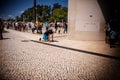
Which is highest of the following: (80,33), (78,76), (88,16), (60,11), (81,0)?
(60,11)

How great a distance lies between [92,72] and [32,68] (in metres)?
2.11

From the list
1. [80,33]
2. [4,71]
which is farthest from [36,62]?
[80,33]

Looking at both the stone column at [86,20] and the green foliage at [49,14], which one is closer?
the stone column at [86,20]

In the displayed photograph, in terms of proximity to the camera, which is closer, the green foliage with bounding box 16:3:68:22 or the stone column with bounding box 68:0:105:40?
the stone column with bounding box 68:0:105:40

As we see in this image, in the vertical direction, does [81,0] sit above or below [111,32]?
above

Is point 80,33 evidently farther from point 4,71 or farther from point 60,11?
point 60,11

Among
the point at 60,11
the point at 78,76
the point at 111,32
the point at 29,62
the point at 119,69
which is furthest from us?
the point at 60,11

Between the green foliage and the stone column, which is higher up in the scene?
the green foliage

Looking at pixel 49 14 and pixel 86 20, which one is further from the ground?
pixel 49 14

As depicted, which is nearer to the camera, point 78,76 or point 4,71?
point 78,76

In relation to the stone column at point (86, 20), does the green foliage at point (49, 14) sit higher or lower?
higher

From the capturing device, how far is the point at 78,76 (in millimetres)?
5121

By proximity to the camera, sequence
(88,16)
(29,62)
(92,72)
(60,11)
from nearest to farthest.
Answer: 1. (92,72)
2. (29,62)
3. (88,16)
4. (60,11)

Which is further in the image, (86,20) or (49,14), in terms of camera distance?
(49,14)
